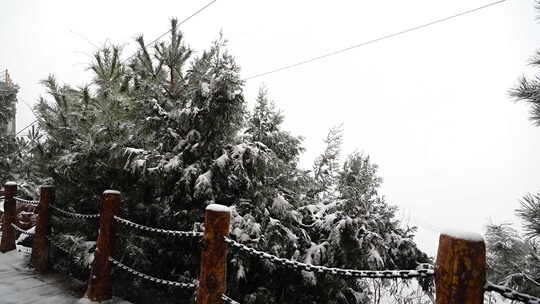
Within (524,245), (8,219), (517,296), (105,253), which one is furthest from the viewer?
(8,219)

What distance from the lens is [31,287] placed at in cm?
359

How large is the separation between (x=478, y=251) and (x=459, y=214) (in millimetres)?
52246

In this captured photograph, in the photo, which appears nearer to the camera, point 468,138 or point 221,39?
point 221,39

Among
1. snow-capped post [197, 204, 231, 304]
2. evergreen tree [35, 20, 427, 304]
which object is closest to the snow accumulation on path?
evergreen tree [35, 20, 427, 304]

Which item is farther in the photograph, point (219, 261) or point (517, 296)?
point (219, 261)

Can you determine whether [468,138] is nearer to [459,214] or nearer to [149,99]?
[459,214]

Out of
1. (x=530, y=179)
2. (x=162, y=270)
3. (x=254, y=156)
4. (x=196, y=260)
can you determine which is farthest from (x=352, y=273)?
(x=530, y=179)

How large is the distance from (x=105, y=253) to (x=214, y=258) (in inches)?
65.0

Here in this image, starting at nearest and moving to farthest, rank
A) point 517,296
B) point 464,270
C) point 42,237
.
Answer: point 517,296, point 464,270, point 42,237

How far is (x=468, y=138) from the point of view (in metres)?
97.9

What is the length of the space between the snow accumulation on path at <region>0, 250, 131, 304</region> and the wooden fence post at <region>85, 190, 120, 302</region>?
0.11 metres

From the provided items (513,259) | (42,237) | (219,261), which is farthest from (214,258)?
(513,259)

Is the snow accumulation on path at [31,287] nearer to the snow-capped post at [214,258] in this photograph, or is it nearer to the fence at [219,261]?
the fence at [219,261]

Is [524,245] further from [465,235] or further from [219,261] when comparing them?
[219,261]
